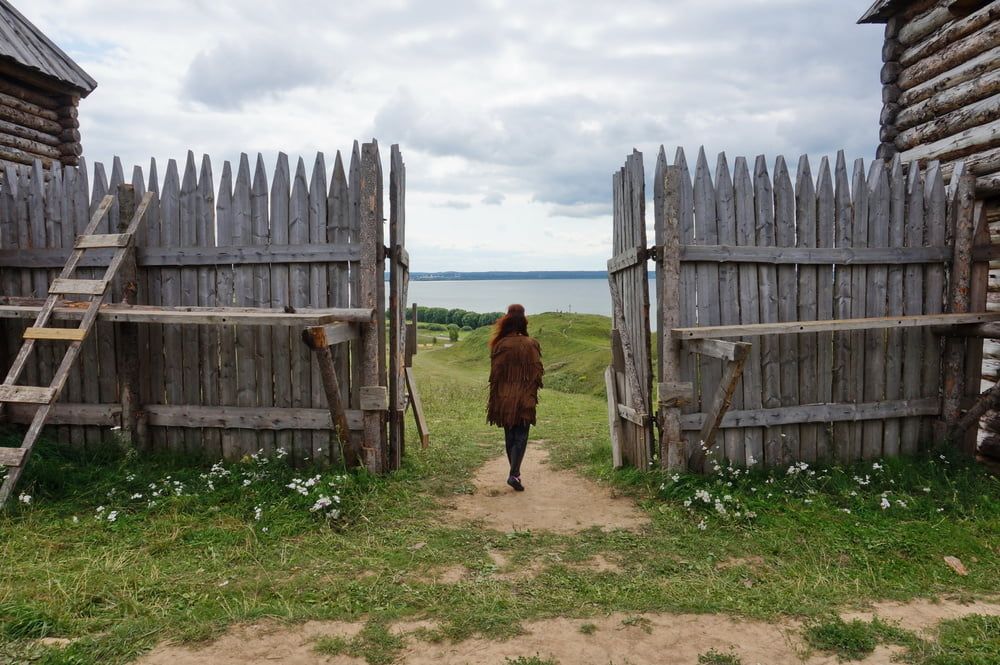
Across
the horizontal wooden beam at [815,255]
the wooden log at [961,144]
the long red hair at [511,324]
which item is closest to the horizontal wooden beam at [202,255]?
the long red hair at [511,324]

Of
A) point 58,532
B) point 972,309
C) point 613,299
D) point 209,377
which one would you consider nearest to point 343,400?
point 209,377

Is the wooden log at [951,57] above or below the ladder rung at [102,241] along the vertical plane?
above

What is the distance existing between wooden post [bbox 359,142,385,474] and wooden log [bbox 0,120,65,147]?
7.32 m

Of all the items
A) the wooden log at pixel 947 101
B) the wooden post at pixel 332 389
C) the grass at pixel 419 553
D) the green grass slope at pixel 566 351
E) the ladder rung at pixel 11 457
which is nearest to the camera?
the grass at pixel 419 553

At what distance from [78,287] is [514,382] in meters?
4.43

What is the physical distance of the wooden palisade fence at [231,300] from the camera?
680cm

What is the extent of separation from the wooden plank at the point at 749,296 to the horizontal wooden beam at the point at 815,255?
0.12 meters

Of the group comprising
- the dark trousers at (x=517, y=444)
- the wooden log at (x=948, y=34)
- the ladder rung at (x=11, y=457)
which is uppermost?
the wooden log at (x=948, y=34)

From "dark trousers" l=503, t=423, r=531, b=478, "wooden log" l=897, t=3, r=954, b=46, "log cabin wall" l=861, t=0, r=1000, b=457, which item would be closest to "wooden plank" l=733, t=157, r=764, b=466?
"dark trousers" l=503, t=423, r=531, b=478

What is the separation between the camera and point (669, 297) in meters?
6.62

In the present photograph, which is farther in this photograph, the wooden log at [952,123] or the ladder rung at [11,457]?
the wooden log at [952,123]

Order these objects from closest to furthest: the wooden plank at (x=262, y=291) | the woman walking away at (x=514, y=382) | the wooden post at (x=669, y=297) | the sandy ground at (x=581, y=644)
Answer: the sandy ground at (x=581, y=644)
the wooden post at (x=669, y=297)
the wooden plank at (x=262, y=291)
the woman walking away at (x=514, y=382)

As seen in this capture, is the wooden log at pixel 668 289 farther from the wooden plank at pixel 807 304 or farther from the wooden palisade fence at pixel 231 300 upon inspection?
the wooden palisade fence at pixel 231 300

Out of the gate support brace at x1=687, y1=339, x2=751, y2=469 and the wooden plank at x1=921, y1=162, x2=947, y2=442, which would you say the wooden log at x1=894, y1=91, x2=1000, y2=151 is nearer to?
the wooden plank at x1=921, y1=162, x2=947, y2=442
